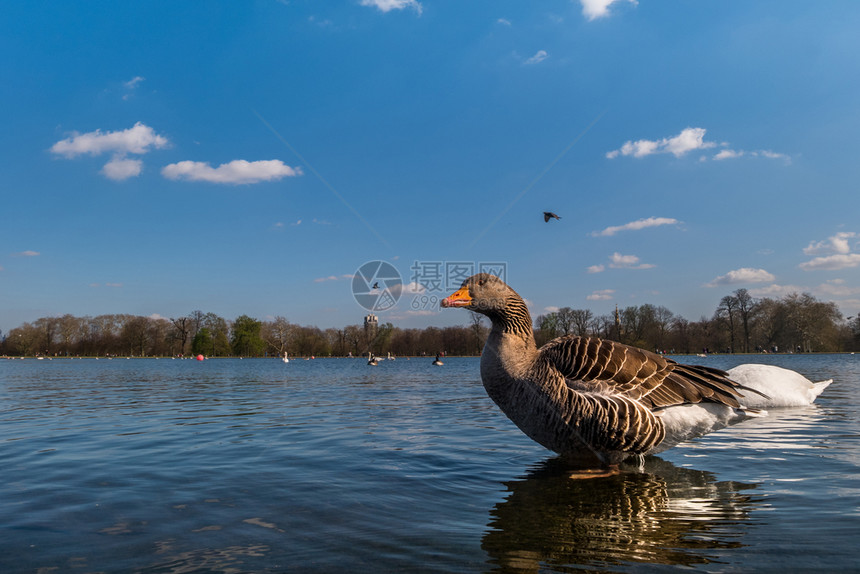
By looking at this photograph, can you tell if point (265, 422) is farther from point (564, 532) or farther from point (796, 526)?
point (796, 526)

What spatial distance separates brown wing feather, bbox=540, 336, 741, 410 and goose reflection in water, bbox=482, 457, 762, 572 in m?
1.10

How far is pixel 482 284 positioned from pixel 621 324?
102576 mm

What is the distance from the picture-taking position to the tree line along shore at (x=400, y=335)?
106 meters

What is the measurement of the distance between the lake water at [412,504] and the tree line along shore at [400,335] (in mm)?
85940

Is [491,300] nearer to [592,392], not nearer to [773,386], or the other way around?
[592,392]

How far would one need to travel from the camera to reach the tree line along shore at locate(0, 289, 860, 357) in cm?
10556

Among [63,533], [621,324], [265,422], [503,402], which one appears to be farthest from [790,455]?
[621,324]

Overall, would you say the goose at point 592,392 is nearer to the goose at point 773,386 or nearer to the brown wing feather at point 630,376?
the brown wing feather at point 630,376

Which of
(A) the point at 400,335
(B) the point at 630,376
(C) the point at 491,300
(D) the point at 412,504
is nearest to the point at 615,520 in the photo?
(D) the point at 412,504

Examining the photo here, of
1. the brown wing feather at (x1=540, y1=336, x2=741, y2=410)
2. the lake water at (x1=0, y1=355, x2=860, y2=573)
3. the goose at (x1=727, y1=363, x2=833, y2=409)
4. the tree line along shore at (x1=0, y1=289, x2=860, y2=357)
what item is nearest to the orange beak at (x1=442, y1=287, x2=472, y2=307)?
the brown wing feather at (x1=540, y1=336, x2=741, y2=410)

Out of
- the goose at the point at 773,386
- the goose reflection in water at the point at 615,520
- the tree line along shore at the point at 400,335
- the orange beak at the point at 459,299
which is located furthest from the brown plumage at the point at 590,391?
the tree line along shore at the point at 400,335

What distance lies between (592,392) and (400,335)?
5819 inches

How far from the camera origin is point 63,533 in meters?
4.71

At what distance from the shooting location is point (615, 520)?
5.02 metres
